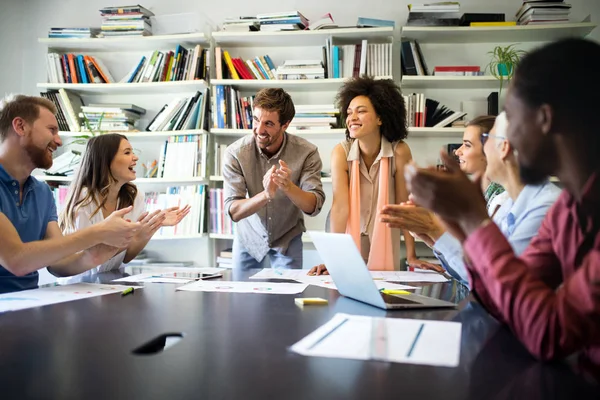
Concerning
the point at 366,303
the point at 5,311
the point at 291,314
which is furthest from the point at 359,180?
the point at 5,311

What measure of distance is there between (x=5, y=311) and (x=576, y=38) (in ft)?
3.90

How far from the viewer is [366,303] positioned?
1.26 meters

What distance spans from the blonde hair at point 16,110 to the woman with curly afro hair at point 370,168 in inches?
49.3

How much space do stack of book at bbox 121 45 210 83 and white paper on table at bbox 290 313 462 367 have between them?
2958mm

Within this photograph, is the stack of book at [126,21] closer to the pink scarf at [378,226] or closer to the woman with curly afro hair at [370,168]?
the woman with curly afro hair at [370,168]

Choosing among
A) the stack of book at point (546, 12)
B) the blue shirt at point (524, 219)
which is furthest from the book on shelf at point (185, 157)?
the blue shirt at point (524, 219)

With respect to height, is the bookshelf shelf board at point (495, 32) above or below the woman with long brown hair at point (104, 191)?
above

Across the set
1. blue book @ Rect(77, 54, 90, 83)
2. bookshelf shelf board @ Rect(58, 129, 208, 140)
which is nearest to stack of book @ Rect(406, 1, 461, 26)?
bookshelf shelf board @ Rect(58, 129, 208, 140)

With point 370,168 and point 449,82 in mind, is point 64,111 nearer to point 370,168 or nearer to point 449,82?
point 370,168

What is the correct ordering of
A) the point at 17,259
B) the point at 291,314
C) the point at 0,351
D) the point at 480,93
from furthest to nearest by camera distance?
the point at 480,93, the point at 17,259, the point at 291,314, the point at 0,351

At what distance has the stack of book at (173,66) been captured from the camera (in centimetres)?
365

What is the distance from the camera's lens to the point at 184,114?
3660mm

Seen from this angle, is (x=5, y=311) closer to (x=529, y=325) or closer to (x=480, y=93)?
(x=529, y=325)

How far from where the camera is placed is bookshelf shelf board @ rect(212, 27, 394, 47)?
11.3 feet
